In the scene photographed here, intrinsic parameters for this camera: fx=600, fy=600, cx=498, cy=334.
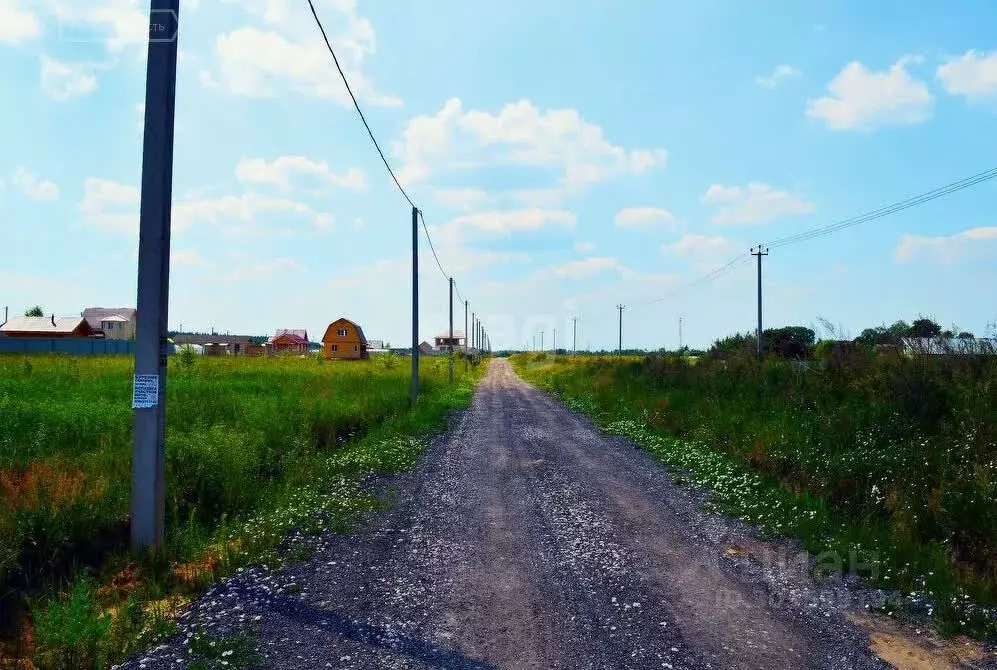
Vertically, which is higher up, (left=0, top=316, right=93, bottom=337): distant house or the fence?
(left=0, top=316, right=93, bottom=337): distant house

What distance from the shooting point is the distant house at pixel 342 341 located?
81938 millimetres

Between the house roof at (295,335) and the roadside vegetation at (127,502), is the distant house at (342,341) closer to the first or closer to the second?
the house roof at (295,335)

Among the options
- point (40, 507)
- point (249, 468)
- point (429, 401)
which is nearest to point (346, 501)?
point (249, 468)

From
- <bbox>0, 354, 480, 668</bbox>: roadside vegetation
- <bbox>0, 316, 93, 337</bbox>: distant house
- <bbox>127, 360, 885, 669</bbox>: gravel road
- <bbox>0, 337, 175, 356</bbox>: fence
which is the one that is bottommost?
<bbox>127, 360, 885, 669</bbox>: gravel road

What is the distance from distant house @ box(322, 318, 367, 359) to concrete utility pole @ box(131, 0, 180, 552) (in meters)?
76.8

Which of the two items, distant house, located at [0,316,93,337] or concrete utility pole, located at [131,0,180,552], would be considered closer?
concrete utility pole, located at [131,0,180,552]

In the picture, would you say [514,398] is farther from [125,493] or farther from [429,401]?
[125,493]

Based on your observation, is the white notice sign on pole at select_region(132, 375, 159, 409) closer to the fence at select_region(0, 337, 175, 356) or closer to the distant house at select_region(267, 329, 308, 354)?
the fence at select_region(0, 337, 175, 356)

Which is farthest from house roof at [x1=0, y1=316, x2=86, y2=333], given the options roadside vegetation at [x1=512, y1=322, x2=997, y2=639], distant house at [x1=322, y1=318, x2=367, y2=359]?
roadside vegetation at [x1=512, y1=322, x2=997, y2=639]

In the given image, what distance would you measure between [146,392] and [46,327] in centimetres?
8090

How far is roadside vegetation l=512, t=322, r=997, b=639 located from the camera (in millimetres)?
5961

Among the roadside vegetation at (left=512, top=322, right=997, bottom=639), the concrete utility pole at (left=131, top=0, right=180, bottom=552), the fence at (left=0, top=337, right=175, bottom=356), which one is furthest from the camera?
the fence at (left=0, top=337, right=175, bottom=356)

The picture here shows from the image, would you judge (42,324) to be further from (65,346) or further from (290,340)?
(290,340)

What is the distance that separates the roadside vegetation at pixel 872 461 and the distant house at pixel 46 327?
74.8m
